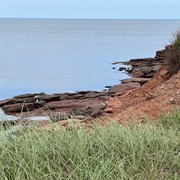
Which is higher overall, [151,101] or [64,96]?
[64,96]

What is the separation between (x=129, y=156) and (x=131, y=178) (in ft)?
1.71

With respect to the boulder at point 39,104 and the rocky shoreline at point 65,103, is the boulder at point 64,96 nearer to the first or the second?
the rocky shoreline at point 65,103

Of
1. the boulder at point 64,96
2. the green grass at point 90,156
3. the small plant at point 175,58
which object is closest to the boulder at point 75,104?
the boulder at point 64,96

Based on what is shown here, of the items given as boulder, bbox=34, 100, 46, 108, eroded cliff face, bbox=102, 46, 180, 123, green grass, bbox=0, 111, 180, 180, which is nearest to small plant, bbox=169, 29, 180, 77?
eroded cliff face, bbox=102, 46, 180, 123

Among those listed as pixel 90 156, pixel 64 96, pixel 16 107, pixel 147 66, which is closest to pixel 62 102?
pixel 64 96

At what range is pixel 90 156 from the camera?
3984 millimetres

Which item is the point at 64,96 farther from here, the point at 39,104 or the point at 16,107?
the point at 16,107

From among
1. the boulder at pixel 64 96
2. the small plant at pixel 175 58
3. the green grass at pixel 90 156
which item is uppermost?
the small plant at pixel 175 58

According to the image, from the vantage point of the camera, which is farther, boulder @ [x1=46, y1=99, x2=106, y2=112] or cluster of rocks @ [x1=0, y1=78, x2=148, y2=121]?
boulder @ [x1=46, y1=99, x2=106, y2=112]

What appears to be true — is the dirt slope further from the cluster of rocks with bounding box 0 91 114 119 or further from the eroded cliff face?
the cluster of rocks with bounding box 0 91 114 119

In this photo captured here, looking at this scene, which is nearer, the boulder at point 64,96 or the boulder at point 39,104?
the boulder at point 39,104

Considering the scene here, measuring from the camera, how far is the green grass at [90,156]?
3.61 m

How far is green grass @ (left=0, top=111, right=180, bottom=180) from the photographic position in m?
3.61

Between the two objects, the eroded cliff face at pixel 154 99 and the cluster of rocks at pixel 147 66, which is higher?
the cluster of rocks at pixel 147 66
